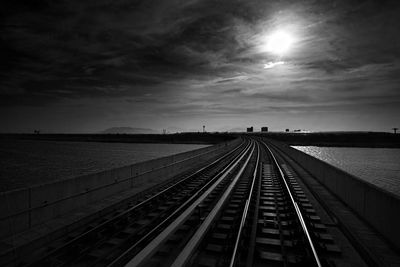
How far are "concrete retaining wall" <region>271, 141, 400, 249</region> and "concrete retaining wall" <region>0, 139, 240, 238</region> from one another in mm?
9544

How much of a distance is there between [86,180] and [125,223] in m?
3.21

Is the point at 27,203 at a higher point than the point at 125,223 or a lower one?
higher

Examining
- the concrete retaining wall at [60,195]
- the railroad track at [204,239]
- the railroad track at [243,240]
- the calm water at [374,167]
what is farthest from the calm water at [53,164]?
the calm water at [374,167]

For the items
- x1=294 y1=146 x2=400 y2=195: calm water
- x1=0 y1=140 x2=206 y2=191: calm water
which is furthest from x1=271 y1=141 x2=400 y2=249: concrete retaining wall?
x1=0 y1=140 x2=206 y2=191: calm water

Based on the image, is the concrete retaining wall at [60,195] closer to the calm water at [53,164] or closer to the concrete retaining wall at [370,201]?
the concrete retaining wall at [370,201]

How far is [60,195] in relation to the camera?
9.12 metres

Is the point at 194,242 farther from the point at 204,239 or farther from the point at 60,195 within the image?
the point at 60,195

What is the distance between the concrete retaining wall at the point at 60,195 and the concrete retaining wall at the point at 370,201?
9.54 meters

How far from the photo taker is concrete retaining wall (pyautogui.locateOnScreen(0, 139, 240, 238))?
24.1 feet

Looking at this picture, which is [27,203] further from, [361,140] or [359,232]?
[361,140]

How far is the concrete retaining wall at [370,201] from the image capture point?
6.81m

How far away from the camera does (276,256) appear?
6340 millimetres

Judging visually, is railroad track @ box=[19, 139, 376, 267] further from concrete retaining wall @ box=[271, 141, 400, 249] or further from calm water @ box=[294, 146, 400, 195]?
calm water @ box=[294, 146, 400, 195]

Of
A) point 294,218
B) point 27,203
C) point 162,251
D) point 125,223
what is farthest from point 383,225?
point 27,203
